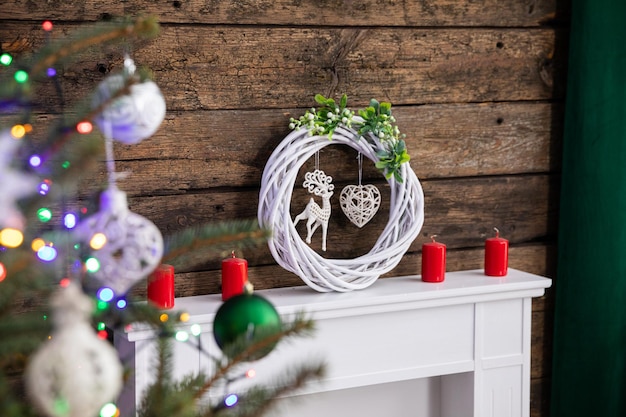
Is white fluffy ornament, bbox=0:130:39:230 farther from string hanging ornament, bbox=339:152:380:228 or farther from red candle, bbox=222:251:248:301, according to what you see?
string hanging ornament, bbox=339:152:380:228

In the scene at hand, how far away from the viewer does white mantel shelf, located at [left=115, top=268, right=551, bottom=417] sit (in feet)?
6.17

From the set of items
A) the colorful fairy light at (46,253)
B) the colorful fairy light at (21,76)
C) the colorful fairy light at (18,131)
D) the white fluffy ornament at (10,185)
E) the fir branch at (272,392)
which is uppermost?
the colorful fairy light at (21,76)

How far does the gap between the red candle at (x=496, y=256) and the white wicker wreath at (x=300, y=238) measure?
25cm

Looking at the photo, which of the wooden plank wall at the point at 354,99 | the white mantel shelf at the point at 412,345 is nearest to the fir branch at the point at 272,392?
the white mantel shelf at the point at 412,345

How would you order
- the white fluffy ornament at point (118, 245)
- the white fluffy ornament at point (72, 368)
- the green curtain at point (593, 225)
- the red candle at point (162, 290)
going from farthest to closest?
the green curtain at point (593, 225), the red candle at point (162, 290), the white fluffy ornament at point (118, 245), the white fluffy ornament at point (72, 368)

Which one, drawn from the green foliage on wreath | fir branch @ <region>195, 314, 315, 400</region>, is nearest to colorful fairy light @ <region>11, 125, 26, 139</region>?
fir branch @ <region>195, 314, 315, 400</region>

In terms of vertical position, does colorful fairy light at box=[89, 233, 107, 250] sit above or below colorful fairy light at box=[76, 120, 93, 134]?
below

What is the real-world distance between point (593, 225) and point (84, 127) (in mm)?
1723

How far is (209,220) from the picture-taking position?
1.97m

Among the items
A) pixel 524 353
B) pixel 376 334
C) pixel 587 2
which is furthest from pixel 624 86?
pixel 376 334

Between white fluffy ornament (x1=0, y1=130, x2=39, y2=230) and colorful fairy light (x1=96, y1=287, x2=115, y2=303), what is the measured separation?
0.49 ft

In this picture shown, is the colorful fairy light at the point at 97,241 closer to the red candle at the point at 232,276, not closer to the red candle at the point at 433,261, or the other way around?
the red candle at the point at 232,276

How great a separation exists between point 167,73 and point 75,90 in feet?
0.68

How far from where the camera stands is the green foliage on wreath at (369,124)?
1.94 m
